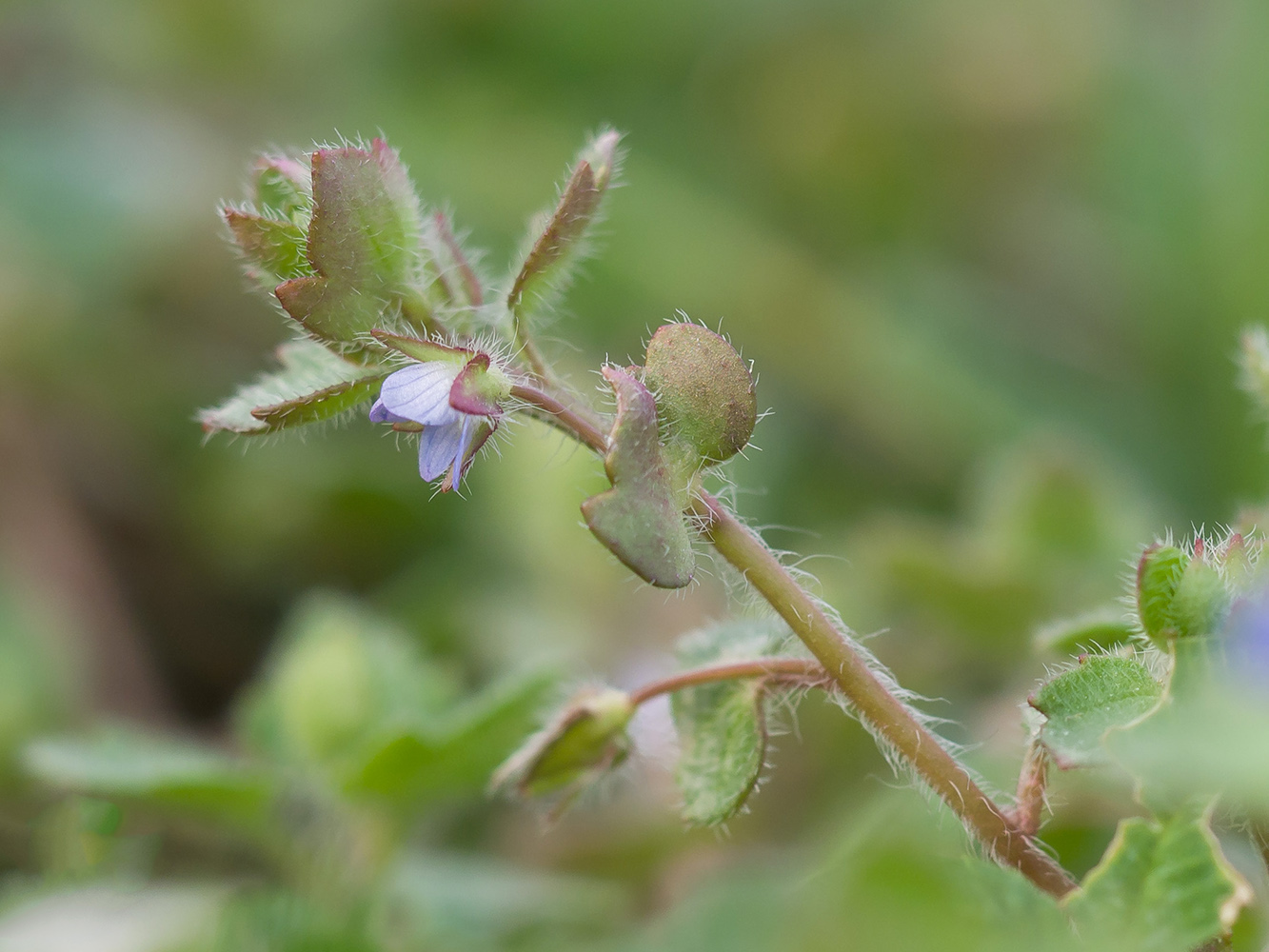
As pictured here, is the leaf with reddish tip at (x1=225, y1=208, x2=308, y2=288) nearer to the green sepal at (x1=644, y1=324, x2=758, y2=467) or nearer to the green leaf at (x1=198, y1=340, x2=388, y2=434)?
the green leaf at (x1=198, y1=340, x2=388, y2=434)

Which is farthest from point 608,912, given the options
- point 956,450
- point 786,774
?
point 956,450

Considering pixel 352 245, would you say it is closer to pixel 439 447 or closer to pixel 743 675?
pixel 439 447

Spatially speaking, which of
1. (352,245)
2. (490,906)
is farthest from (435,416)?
(490,906)

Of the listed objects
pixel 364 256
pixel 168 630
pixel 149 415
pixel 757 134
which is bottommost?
pixel 757 134

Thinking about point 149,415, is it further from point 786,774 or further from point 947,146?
point 947,146

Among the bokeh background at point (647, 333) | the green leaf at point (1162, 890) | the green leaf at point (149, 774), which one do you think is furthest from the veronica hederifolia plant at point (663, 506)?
the green leaf at point (149, 774)

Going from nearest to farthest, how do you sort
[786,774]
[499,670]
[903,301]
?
[786,774] < [499,670] < [903,301]

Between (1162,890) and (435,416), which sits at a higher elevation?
(435,416)

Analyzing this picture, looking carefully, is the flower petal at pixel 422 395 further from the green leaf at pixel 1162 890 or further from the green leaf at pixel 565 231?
the green leaf at pixel 1162 890
